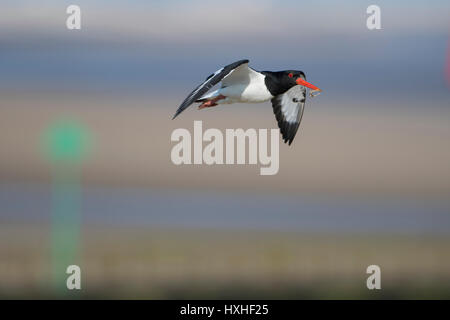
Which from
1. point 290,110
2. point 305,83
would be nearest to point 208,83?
point 305,83

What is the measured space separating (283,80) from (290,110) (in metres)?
0.65

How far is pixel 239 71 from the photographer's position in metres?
7.43

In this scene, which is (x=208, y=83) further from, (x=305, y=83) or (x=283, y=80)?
(x=305, y=83)

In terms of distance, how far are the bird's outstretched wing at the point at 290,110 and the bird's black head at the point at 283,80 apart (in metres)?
Answer: 0.47

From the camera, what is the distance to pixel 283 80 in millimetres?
7602

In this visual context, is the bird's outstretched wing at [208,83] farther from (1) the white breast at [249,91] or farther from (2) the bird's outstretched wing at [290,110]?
(2) the bird's outstretched wing at [290,110]

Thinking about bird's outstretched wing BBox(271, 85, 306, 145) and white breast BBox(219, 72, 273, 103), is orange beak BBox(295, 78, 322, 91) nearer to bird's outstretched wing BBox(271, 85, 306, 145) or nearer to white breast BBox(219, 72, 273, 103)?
white breast BBox(219, 72, 273, 103)

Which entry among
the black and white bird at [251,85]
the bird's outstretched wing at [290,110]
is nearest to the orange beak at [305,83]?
the black and white bird at [251,85]

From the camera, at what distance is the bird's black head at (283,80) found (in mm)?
7555

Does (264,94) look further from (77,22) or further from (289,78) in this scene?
(77,22)

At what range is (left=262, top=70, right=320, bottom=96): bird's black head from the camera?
7.55 meters

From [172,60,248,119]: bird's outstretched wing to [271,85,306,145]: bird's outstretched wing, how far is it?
128cm

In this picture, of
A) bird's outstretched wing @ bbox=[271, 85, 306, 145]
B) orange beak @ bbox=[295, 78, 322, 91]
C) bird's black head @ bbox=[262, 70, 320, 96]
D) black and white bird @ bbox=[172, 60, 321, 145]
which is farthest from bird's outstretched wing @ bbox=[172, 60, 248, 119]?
bird's outstretched wing @ bbox=[271, 85, 306, 145]
